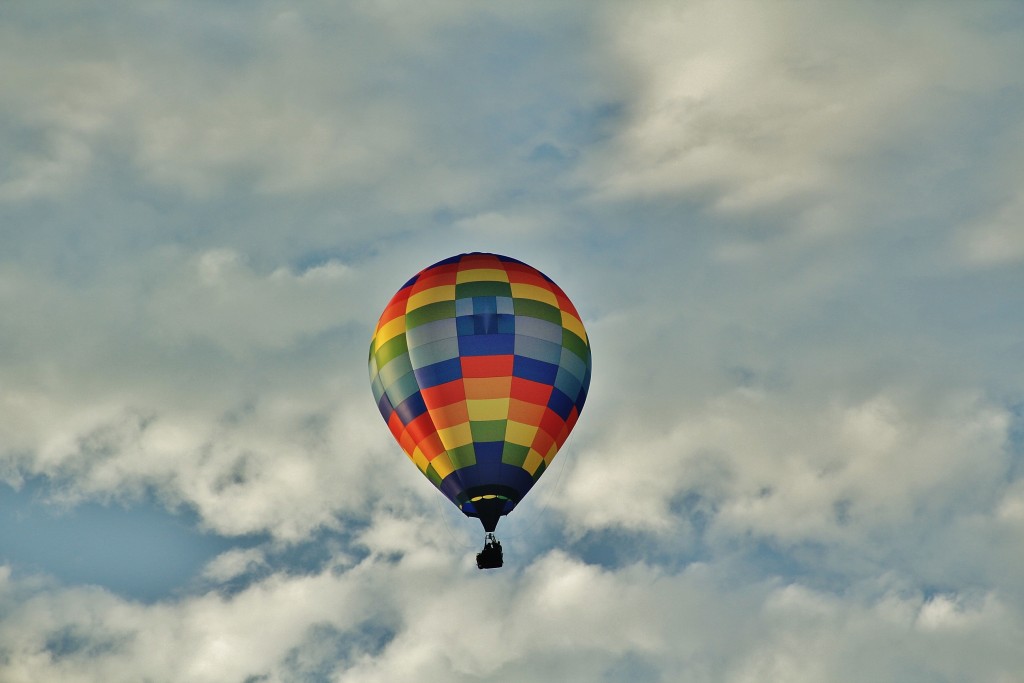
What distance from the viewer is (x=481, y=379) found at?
2341 inches

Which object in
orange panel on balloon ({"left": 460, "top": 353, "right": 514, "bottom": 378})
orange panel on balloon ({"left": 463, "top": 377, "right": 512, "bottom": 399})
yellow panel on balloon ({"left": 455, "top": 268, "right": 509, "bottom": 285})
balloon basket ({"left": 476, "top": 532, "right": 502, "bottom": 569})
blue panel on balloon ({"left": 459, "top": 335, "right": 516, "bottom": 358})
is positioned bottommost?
balloon basket ({"left": 476, "top": 532, "right": 502, "bottom": 569})

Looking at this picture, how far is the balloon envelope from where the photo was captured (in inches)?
2334

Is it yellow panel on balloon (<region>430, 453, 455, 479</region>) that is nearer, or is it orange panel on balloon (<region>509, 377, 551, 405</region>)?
yellow panel on balloon (<region>430, 453, 455, 479</region>)

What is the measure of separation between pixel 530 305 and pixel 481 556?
9.39 metres

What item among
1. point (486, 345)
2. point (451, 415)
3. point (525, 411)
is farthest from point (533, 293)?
point (451, 415)

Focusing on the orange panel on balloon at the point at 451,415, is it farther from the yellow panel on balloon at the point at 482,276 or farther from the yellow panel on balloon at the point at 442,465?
the yellow panel on balloon at the point at 482,276

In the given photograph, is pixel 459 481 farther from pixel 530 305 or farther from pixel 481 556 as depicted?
pixel 530 305

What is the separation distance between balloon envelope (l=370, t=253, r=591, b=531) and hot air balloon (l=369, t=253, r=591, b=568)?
35 mm

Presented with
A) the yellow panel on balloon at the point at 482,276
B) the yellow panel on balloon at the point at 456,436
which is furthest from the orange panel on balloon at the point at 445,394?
the yellow panel on balloon at the point at 482,276

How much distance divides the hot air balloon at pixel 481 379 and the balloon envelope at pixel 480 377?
35 mm

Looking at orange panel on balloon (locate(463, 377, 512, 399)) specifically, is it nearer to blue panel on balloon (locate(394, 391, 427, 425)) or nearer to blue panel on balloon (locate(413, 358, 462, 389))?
blue panel on balloon (locate(413, 358, 462, 389))

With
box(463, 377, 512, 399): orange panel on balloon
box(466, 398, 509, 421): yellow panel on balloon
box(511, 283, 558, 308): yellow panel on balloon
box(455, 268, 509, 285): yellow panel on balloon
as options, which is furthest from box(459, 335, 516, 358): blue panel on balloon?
box(455, 268, 509, 285): yellow panel on balloon

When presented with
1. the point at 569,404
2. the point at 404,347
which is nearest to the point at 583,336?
the point at 569,404

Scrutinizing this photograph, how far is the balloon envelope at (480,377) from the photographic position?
59281mm
